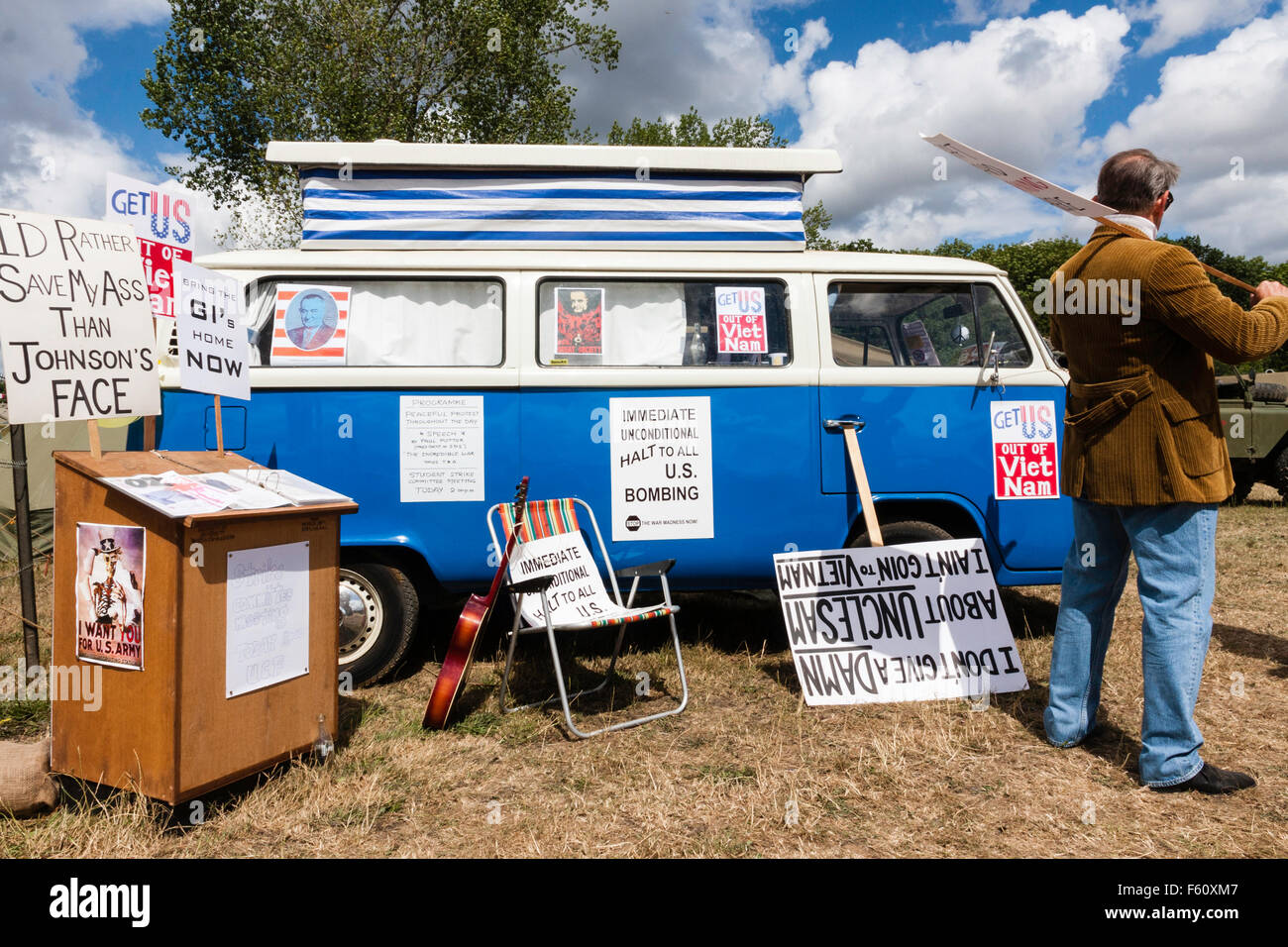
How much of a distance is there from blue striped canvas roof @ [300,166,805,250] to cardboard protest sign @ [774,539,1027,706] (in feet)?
5.98

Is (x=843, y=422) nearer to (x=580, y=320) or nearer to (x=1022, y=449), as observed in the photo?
(x=1022, y=449)

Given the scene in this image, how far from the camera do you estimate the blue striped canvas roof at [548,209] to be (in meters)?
4.24

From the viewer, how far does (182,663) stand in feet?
8.18

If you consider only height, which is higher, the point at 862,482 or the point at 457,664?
the point at 862,482

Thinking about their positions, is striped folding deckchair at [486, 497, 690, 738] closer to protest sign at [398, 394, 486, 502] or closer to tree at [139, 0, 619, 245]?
protest sign at [398, 394, 486, 502]

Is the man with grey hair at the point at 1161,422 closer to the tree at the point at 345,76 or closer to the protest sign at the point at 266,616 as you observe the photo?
the protest sign at the point at 266,616

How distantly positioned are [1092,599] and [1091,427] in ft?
2.22

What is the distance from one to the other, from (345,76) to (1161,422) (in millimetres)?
14490

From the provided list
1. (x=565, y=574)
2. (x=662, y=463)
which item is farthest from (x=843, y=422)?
(x=565, y=574)

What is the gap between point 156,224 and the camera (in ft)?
12.5

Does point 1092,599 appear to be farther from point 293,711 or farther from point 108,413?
point 108,413

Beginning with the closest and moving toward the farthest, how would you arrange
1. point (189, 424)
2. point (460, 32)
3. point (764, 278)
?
A: point (189, 424) < point (764, 278) < point (460, 32)

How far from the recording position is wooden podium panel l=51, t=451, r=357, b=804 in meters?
2.49
